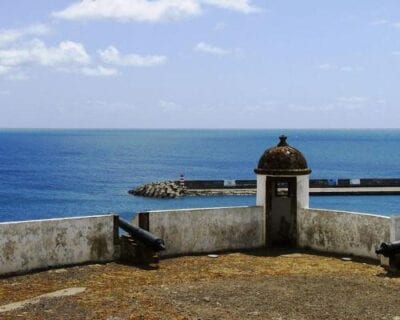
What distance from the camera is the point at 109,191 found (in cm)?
9612

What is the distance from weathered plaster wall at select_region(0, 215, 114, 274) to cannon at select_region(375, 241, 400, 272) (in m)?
5.88

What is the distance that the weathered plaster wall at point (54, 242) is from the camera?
12.7m

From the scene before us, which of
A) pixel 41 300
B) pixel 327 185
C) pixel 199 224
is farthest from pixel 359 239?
pixel 327 185

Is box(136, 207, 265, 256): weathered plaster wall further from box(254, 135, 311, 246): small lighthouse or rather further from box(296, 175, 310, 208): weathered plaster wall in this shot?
box(296, 175, 310, 208): weathered plaster wall

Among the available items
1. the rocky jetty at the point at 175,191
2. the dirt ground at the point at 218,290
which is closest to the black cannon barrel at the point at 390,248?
the dirt ground at the point at 218,290

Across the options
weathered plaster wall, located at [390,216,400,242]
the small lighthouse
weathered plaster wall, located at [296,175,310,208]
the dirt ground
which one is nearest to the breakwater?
weathered plaster wall, located at [296,175,310,208]

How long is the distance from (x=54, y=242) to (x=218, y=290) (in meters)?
4.12

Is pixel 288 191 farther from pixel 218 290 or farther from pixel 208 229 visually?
pixel 218 290

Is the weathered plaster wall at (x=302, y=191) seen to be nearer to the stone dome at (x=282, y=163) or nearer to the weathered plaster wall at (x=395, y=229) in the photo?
the stone dome at (x=282, y=163)

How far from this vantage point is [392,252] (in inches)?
498

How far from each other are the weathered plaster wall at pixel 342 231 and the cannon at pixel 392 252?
982 mm

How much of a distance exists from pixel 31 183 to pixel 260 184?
3889 inches

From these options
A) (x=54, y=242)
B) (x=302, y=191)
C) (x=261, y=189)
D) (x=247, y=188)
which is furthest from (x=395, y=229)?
(x=247, y=188)

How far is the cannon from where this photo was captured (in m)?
12.6
